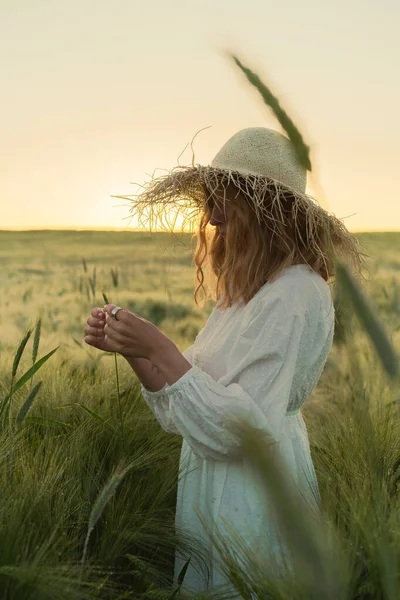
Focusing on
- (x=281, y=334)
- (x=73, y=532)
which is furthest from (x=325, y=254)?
(x=73, y=532)

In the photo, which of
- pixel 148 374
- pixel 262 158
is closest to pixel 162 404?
pixel 148 374

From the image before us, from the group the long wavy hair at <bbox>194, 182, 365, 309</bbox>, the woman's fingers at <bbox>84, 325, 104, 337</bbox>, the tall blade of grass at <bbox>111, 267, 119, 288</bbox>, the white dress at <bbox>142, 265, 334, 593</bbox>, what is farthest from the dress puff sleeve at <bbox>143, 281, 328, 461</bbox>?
the tall blade of grass at <bbox>111, 267, 119, 288</bbox>

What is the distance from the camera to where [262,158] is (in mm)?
1475

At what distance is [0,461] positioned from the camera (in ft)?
4.18

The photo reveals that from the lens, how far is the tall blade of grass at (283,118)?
47 cm

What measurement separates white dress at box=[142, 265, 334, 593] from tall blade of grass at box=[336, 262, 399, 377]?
2.37ft

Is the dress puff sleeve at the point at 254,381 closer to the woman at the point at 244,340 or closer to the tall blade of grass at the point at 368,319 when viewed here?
the woman at the point at 244,340

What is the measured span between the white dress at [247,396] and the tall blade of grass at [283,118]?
710 mm

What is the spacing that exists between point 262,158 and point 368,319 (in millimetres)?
1108

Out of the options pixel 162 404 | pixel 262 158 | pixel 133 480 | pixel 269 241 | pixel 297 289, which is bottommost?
pixel 133 480

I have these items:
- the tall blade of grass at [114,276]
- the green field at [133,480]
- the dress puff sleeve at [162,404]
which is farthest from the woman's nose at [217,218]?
the tall blade of grass at [114,276]

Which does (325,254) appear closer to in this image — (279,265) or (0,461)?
(279,265)

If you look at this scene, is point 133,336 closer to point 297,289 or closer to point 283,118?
point 297,289

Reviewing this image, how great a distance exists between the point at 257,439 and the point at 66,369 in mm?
2462
